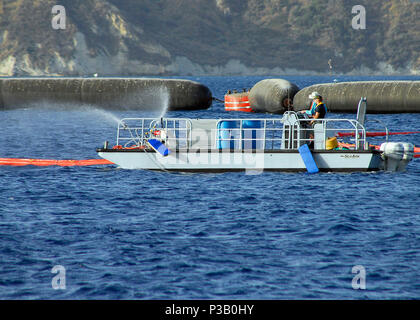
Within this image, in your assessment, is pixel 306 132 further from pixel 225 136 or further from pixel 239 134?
pixel 225 136

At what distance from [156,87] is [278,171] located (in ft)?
171

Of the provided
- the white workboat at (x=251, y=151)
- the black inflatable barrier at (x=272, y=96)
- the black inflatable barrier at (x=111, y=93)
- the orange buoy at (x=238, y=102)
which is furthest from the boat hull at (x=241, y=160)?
the black inflatable barrier at (x=111, y=93)

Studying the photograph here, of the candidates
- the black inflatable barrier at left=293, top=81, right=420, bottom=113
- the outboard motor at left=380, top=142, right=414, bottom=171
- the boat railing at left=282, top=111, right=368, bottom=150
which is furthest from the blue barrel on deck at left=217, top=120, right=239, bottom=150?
the black inflatable barrier at left=293, top=81, right=420, bottom=113

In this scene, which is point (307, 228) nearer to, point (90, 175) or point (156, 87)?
point (90, 175)

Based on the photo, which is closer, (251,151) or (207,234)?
(207,234)

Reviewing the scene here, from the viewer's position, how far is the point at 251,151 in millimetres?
25859

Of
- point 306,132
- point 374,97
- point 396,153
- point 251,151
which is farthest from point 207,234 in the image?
point 374,97

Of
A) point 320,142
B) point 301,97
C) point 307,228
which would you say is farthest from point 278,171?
point 301,97

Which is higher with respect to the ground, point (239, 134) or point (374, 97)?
point (374, 97)

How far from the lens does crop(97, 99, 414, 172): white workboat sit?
2562 cm

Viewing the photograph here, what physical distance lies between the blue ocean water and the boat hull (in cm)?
57

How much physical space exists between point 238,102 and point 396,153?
49166mm

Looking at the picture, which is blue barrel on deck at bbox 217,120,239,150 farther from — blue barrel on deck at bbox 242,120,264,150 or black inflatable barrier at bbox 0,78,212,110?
black inflatable barrier at bbox 0,78,212,110

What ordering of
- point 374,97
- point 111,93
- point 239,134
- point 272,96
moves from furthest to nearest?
1. point 111,93
2. point 272,96
3. point 374,97
4. point 239,134
